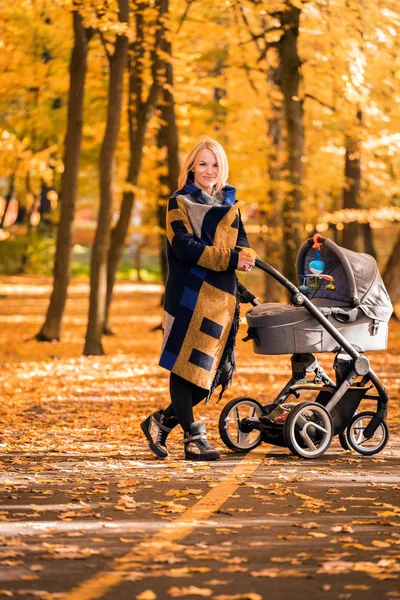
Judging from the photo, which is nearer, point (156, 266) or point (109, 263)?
point (109, 263)

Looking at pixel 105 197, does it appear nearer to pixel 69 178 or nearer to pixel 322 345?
pixel 69 178

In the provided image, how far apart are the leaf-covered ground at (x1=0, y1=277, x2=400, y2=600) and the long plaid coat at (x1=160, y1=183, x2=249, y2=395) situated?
72cm

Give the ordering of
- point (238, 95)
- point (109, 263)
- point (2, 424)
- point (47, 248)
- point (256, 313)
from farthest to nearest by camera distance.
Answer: point (47, 248), point (238, 95), point (109, 263), point (2, 424), point (256, 313)

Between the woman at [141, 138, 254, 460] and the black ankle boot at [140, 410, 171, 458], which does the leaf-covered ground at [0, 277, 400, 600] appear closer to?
the black ankle boot at [140, 410, 171, 458]

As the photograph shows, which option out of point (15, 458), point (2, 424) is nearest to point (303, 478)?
point (15, 458)

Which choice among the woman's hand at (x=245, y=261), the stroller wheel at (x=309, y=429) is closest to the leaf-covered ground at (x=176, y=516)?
the stroller wheel at (x=309, y=429)

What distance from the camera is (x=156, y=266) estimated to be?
193 ft

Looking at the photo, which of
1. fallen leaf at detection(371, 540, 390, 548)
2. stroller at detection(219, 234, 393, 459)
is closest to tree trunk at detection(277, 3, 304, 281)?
stroller at detection(219, 234, 393, 459)

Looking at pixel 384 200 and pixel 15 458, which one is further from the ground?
pixel 384 200

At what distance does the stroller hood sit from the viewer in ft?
28.8

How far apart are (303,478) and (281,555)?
233cm

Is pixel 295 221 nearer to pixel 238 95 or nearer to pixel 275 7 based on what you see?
pixel 275 7

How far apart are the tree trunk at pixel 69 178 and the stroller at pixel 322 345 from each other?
1074cm

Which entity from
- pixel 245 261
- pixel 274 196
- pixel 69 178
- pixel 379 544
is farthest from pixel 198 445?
pixel 274 196
